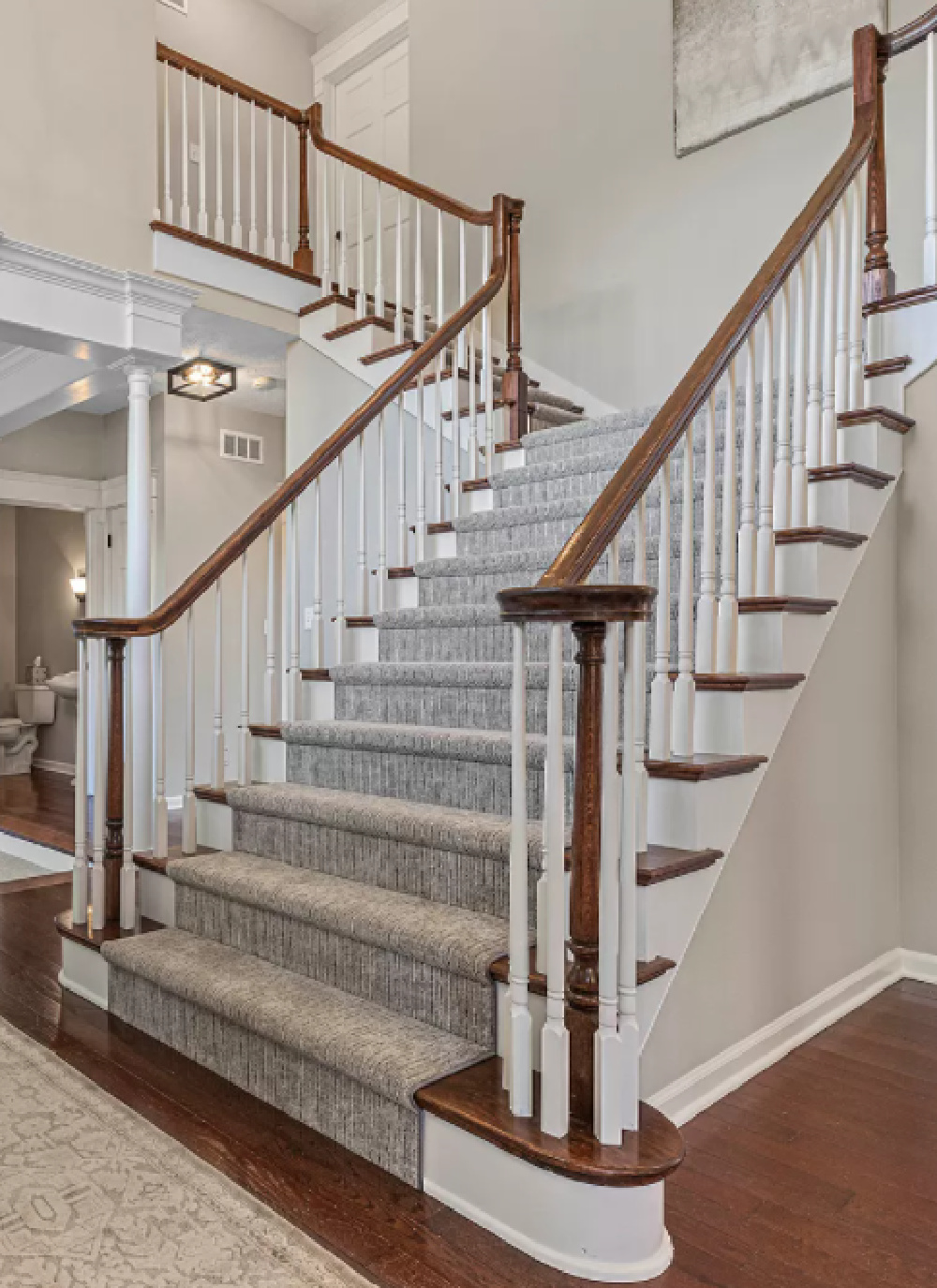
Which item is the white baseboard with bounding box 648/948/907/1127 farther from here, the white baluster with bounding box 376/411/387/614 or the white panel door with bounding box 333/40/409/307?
the white panel door with bounding box 333/40/409/307

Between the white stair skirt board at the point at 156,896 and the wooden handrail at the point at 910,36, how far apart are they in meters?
3.44

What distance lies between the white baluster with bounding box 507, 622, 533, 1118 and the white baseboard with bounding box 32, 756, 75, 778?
652 centimetres

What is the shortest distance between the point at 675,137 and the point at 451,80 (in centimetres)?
189

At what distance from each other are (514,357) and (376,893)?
2.79 metres

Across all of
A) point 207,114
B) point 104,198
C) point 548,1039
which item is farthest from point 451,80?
point 548,1039

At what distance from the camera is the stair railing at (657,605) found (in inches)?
65.3

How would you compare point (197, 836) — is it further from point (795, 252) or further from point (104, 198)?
point (104, 198)

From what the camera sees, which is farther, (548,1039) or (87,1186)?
(87,1186)

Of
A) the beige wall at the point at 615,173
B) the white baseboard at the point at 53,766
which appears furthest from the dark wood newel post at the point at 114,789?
the white baseboard at the point at 53,766

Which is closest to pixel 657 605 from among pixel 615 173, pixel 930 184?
pixel 930 184

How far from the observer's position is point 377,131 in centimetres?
662

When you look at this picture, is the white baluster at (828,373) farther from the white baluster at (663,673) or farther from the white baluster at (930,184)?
the white baluster at (663,673)

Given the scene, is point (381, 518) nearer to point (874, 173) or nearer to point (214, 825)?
point (214, 825)

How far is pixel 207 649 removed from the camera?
6285 mm
